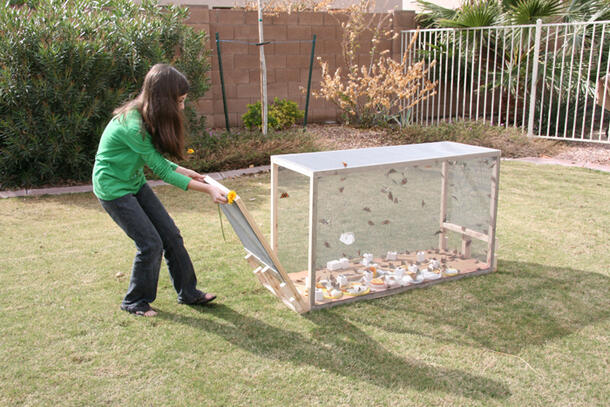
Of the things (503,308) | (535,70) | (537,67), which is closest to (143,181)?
(503,308)

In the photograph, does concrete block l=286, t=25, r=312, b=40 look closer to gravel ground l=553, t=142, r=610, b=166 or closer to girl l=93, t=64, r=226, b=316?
gravel ground l=553, t=142, r=610, b=166

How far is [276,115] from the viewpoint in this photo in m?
9.35

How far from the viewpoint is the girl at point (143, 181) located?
291cm

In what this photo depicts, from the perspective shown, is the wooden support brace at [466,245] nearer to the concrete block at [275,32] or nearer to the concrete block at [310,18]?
the concrete block at [275,32]

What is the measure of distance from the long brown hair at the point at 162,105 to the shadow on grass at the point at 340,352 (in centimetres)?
106

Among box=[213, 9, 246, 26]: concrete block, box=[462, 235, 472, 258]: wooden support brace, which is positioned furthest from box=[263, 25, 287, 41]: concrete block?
box=[462, 235, 472, 258]: wooden support brace

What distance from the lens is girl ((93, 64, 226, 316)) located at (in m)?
2.91

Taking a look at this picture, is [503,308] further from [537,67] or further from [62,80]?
[537,67]

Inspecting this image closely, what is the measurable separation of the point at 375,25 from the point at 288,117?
3015 millimetres

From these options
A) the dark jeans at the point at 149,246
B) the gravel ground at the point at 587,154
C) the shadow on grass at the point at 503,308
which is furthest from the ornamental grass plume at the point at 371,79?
the dark jeans at the point at 149,246

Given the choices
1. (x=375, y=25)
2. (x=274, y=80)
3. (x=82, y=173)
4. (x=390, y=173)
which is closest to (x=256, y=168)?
(x=82, y=173)

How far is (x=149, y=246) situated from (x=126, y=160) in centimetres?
50

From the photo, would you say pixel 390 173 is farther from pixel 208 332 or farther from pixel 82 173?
pixel 82 173

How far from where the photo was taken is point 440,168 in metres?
3.81
